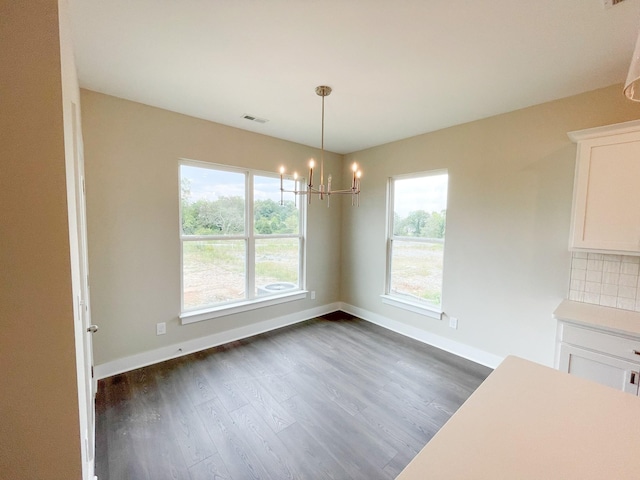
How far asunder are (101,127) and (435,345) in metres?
4.27

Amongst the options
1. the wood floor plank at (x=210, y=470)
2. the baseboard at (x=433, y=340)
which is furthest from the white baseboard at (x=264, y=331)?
the wood floor plank at (x=210, y=470)

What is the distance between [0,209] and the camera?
0.79 m

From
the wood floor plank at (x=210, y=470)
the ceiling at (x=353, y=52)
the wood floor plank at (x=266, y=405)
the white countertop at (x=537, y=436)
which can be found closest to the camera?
the white countertop at (x=537, y=436)

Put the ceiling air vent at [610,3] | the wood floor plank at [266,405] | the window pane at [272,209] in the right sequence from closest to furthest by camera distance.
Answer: the ceiling air vent at [610,3]
the wood floor plank at [266,405]
the window pane at [272,209]

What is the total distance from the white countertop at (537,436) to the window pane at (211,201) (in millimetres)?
2978

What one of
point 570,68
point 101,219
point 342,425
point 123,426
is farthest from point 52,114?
point 570,68

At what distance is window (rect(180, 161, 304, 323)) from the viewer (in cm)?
304

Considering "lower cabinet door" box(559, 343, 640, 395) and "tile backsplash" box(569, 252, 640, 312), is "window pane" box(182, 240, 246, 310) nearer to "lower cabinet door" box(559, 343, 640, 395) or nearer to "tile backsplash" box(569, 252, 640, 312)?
"lower cabinet door" box(559, 343, 640, 395)

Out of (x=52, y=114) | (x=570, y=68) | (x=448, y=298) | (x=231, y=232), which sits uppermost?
(x=570, y=68)

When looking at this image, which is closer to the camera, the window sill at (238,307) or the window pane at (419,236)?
the window sill at (238,307)

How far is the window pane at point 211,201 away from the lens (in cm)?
299

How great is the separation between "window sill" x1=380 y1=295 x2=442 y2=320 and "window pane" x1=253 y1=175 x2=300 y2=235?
5.59 ft

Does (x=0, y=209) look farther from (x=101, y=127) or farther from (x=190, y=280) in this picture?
(x=190, y=280)

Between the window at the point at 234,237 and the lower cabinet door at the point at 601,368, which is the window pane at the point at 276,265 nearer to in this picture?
the window at the point at 234,237
